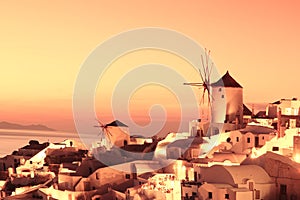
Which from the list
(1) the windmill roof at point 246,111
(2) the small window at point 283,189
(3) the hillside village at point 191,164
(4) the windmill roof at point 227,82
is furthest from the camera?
(1) the windmill roof at point 246,111

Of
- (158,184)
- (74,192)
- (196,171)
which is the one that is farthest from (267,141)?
(74,192)

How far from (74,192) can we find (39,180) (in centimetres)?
653

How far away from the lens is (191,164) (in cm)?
3253

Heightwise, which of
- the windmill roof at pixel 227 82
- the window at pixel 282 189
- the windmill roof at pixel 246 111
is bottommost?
the window at pixel 282 189

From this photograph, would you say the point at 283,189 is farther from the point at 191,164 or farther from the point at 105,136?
the point at 105,136

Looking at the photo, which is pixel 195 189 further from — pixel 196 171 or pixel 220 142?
pixel 220 142

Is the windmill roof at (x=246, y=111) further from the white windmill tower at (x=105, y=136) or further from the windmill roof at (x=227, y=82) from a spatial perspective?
the white windmill tower at (x=105, y=136)

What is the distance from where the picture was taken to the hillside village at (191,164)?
90.5ft

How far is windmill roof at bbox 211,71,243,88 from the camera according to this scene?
4188cm

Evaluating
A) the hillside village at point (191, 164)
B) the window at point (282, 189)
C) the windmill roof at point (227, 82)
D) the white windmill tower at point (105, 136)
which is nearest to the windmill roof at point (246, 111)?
the hillside village at point (191, 164)

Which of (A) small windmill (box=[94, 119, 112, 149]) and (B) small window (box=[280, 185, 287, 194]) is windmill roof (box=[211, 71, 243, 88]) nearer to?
(A) small windmill (box=[94, 119, 112, 149])

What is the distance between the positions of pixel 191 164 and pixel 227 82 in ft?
36.9

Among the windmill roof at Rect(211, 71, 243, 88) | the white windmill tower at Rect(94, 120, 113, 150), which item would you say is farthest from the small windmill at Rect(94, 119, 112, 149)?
the windmill roof at Rect(211, 71, 243, 88)

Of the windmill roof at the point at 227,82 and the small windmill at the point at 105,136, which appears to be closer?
the windmill roof at the point at 227,82
